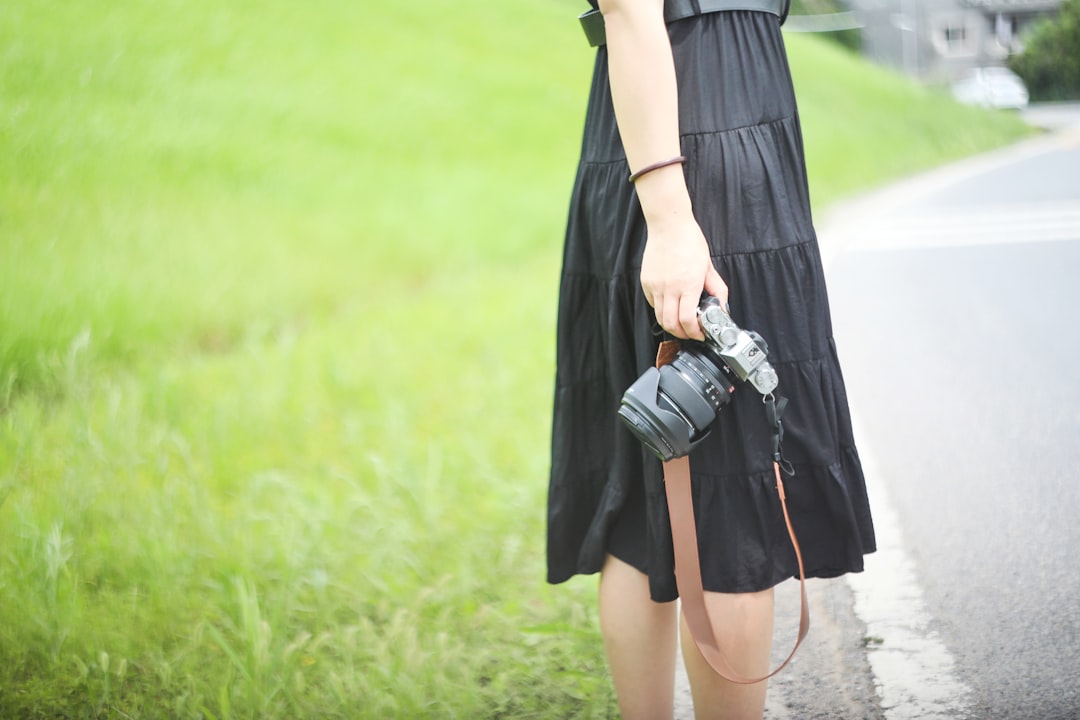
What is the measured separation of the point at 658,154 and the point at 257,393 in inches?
123

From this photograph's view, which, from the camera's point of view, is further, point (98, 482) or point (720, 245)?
point (98, 482)

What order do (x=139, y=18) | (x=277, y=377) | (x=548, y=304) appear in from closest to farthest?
(x=277, y=377) < (x=548, y=304) < (x=139, y=18)

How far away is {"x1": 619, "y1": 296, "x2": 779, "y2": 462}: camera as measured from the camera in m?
1.45

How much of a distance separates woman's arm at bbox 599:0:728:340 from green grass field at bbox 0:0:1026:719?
1107 millimetres

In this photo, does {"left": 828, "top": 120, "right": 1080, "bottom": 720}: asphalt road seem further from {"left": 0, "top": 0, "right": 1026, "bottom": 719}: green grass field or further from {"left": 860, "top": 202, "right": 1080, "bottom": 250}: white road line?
{"left": 0, "top": 0, "right": 1026, "bottom": 719}: green grass field

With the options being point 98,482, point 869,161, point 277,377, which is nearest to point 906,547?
point 98,482

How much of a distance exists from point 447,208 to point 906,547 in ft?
21.0

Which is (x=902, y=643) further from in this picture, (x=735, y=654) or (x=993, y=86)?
(x=993, y=86)

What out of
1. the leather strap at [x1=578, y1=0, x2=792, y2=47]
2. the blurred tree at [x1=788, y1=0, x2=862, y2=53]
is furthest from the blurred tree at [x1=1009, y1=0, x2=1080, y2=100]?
the leather strap at [x1=578, y1=0, x2=792, y2=47]

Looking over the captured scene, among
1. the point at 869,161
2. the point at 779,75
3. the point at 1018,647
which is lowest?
the point at 869,161

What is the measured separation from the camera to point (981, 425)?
3863mm

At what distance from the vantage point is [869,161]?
1357 cm

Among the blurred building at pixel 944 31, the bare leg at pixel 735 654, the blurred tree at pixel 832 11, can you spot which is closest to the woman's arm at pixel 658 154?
the bare leg at pixel 735 654

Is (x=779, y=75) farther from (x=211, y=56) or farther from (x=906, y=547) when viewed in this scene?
(x=211, y=56)
